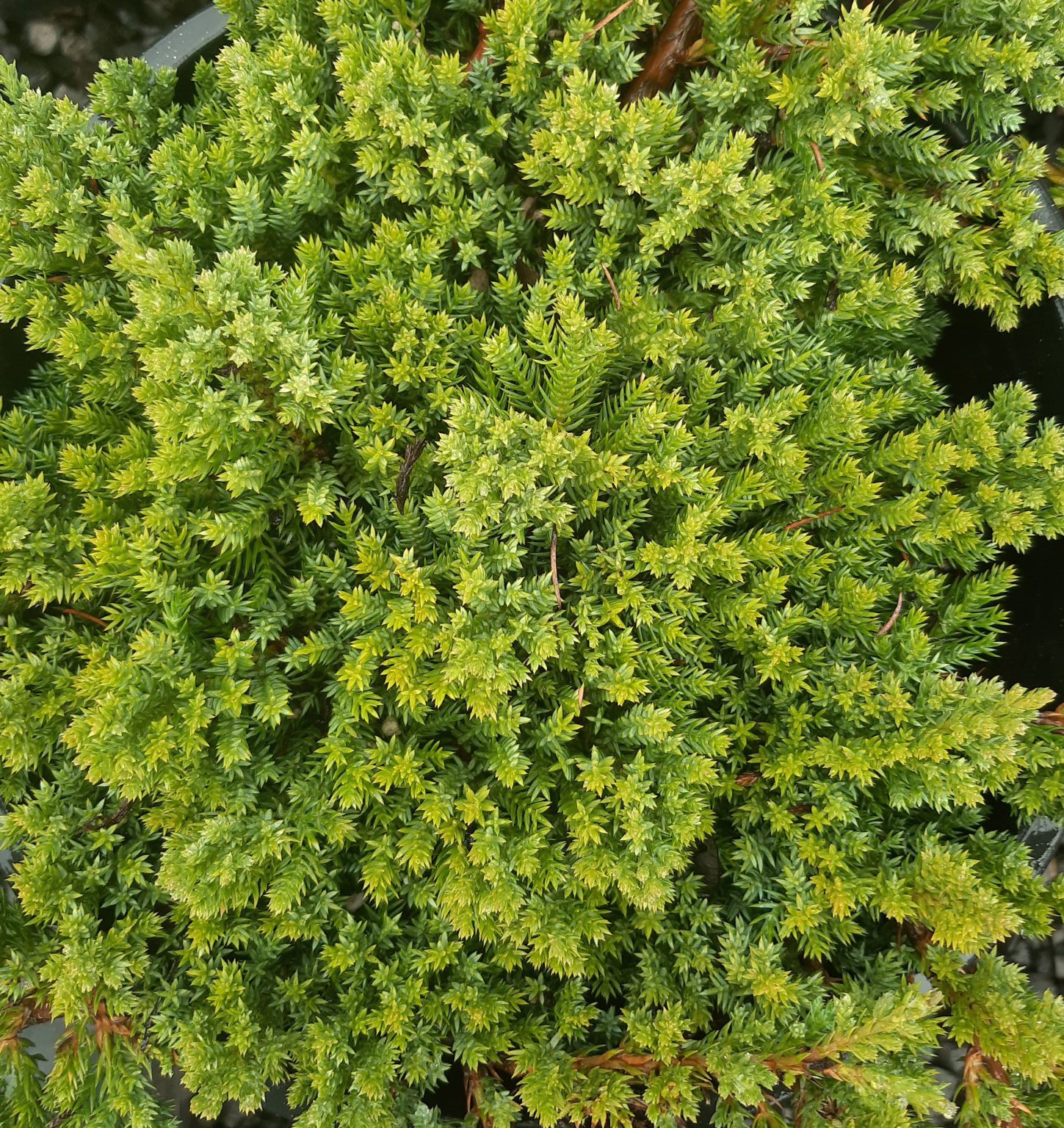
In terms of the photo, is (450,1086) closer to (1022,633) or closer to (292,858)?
(292,858)

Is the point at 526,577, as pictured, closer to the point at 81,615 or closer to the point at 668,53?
→ the point at 81,615

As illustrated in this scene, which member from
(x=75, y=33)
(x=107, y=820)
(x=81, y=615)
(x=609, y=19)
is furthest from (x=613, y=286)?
(x=75, y=33)

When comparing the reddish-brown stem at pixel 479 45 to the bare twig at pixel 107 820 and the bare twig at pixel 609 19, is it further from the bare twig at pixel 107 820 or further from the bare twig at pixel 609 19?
the bare twig at pixel 107 820

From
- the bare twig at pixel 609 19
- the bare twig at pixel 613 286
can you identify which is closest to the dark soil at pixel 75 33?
the bare twig at pixel 609 19

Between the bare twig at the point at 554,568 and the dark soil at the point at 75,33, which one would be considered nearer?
the bare twig at the point at 554,568

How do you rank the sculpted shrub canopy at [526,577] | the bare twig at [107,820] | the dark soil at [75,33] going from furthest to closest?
the dark soil at [75,33] < the bare twig at [107,820] < the sculpted shrub canopy at [526,577]

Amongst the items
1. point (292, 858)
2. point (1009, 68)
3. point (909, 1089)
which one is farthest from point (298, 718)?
point (1009, 68)
